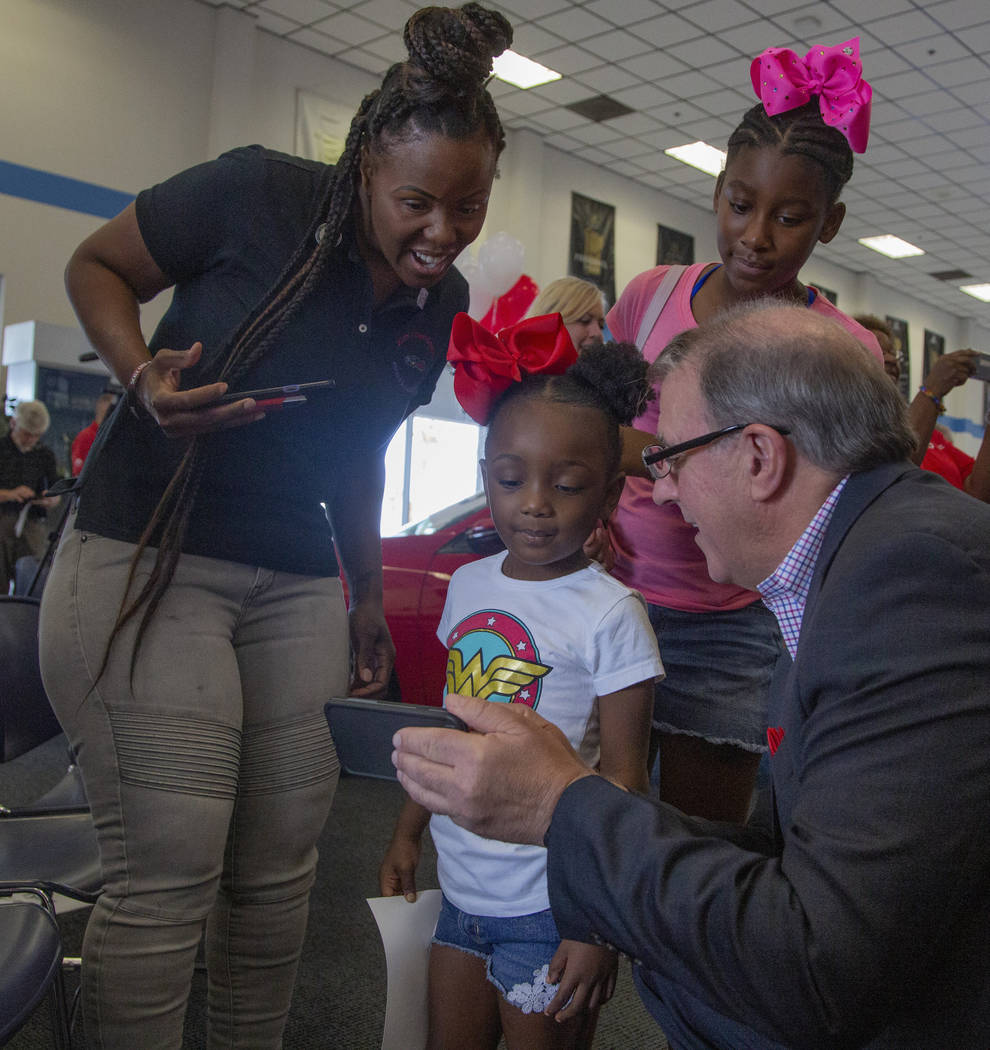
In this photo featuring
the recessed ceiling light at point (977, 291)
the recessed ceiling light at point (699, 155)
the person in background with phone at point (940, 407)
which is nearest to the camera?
the person in background with phone at point (940, 407)

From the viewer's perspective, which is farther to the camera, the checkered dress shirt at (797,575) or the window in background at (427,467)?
the window in background at (427,467)

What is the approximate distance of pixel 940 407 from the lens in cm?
296

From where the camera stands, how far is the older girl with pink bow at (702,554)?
1697mm

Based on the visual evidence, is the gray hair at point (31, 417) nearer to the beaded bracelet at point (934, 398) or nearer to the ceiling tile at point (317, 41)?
the ceiling tile at point (317, 41)

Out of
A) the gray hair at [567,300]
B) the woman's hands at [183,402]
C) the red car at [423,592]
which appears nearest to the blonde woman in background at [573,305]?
the gray hair at [567,300]

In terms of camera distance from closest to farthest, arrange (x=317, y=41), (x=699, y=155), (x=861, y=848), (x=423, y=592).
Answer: (x=861, y=848), (x=423, y=592), (x=317, y=41), (x=699, y=155)

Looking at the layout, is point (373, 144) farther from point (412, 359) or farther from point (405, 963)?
point (405, 963)

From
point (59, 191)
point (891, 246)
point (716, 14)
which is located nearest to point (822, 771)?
point (59, 191)

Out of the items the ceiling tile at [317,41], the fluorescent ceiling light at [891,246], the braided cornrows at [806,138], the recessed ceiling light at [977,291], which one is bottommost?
the braided cornrows at [806,138]

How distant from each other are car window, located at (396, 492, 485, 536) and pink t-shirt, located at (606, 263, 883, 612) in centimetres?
224

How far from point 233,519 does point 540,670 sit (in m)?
0.50

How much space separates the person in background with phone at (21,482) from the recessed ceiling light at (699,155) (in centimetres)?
658

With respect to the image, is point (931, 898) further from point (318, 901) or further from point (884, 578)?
point (318, 901)

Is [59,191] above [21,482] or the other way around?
above
